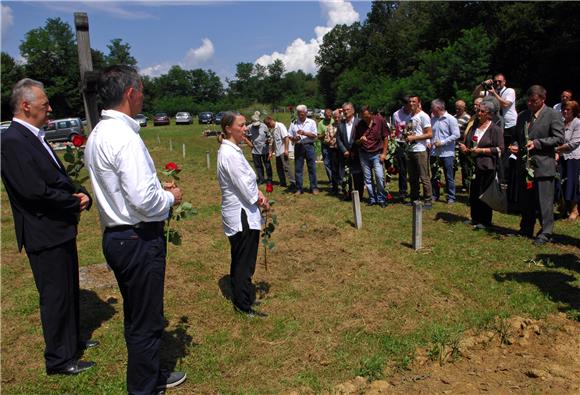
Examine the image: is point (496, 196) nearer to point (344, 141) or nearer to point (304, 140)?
point (344, 141)

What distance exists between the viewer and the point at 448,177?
884 centimetres

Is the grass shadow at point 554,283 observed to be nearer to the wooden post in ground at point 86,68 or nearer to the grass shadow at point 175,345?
the grass shadow at point 175,345

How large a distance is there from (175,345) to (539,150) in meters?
5.37

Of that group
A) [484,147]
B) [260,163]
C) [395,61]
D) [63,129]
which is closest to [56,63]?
[63,129]

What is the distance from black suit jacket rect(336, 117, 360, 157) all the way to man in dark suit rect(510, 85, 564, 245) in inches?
130

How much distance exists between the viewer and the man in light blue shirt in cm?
836

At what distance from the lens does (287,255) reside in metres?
6.63

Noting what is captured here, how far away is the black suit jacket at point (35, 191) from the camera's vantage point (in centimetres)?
343

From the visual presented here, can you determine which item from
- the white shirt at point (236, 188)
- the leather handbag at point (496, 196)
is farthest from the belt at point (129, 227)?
the leather handbag at point (496, 196)

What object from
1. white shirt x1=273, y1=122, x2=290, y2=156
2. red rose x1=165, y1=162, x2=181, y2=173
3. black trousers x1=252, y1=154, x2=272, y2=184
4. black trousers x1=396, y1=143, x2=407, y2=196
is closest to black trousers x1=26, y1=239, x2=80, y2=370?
red rose x1=165, y1=162, x2=181, y2=173

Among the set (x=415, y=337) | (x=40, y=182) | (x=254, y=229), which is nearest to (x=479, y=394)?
(x=415, y=337)

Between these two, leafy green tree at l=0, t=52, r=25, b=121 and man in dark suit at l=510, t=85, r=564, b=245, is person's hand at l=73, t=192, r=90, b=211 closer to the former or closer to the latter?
man in dark suit at l=510, t=85, r=564, b=245

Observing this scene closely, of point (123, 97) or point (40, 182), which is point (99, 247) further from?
point (123, 97)

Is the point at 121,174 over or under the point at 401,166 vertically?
over
